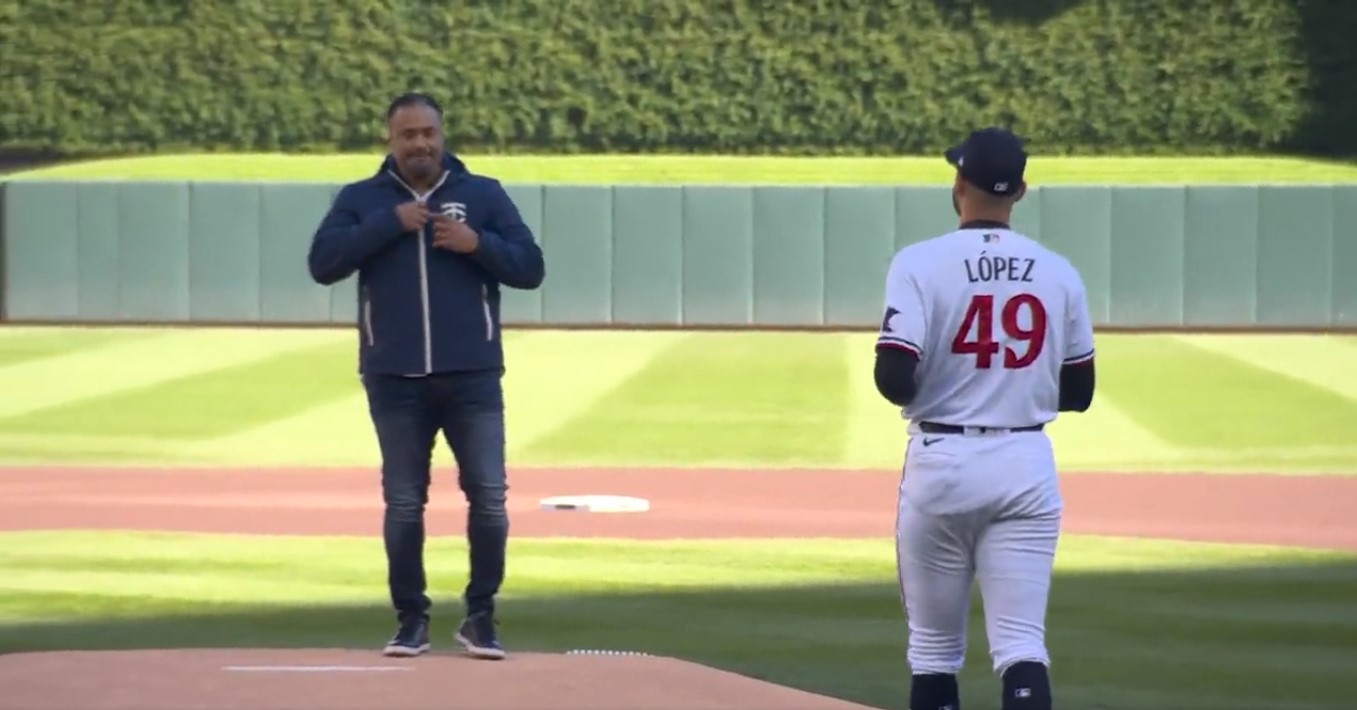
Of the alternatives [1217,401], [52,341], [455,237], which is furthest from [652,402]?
[455,237]

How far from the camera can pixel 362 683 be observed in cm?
675

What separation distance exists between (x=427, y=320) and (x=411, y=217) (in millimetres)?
298

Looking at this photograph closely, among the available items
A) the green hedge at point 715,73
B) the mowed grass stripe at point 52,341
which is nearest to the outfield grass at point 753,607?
the mowed grass stripe at point 52,341

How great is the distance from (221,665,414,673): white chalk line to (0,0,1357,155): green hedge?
2425cm

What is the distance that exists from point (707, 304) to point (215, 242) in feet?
17.2

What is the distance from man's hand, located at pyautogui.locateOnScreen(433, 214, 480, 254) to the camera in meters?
6.91

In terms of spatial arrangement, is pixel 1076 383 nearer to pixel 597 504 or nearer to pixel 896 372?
pixel 896 372

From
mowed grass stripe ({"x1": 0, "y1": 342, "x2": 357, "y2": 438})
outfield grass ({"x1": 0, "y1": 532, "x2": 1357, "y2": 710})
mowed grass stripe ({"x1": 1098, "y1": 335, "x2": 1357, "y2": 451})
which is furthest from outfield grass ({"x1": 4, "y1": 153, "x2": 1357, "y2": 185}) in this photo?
outfield grass ({"x1": 0, "y1": 532, "x2": 1357, "y2": 710})

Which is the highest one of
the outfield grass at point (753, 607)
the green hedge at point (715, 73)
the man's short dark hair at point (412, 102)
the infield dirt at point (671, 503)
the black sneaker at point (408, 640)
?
the green hedge at point (715, 73)

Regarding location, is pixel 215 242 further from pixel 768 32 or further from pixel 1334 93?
pixel 1334 93

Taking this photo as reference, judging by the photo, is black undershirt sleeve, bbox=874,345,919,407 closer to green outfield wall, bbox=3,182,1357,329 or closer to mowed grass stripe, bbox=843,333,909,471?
mowed grass stripe, bbox=843,333,909,471

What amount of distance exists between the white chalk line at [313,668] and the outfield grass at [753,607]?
77 centimetres

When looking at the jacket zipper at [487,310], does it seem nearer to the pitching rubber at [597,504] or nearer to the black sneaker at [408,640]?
the black sneaker at [408,640]

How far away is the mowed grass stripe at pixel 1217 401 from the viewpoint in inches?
634
